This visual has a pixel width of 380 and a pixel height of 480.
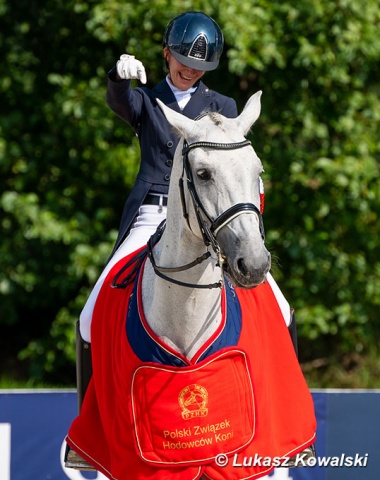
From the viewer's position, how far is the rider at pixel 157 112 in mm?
4176

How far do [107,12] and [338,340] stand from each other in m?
3.92

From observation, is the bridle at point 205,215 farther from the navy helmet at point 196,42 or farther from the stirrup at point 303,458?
the stirrup at point 303,458

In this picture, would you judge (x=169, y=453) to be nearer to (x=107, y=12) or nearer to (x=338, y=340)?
(x=107, y=12)

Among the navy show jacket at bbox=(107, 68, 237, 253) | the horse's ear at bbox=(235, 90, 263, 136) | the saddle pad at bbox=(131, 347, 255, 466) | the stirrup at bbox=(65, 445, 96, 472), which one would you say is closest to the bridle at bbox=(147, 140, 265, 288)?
the horse's ear at bbox=(235, 90, 263, 136)

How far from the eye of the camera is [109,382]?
406 centimetres

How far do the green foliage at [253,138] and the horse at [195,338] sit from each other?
3.73 meters

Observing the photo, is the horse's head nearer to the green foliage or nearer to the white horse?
the white horse

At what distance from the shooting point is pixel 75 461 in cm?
462

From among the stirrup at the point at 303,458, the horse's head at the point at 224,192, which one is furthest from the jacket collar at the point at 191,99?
the stirrup at the point at 303,458

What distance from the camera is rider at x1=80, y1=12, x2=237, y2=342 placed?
4.18 metres

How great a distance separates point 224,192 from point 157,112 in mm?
1132

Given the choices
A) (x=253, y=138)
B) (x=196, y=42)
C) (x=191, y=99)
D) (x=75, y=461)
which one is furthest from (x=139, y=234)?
(x=253, y=138)

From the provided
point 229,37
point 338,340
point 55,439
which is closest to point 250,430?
point 55,439

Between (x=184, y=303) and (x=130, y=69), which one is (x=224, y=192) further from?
(x=130, y=69)
